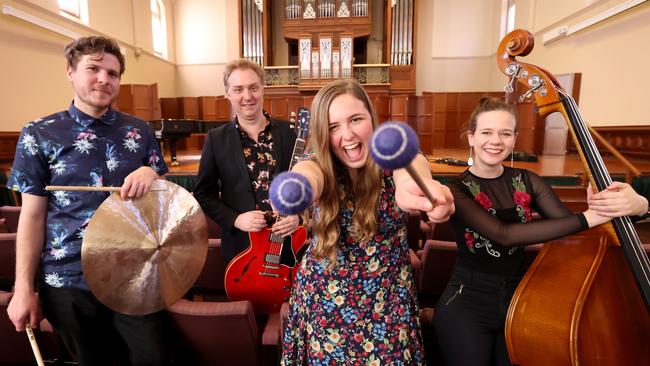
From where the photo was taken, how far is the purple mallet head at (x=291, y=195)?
583 mm

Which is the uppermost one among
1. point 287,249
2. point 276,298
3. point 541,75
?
point 541,75

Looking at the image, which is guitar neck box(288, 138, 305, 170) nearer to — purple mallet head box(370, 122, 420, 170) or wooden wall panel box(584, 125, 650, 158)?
purple mallet head box(370, 122, 420, 170)

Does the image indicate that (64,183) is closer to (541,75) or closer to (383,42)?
(541,75)

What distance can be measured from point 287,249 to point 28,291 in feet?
3.23

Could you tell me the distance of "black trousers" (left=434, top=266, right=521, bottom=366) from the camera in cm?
118

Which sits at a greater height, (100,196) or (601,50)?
(601,50)

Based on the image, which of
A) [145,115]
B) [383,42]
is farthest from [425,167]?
[383,42]

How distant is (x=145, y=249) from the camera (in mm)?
1259

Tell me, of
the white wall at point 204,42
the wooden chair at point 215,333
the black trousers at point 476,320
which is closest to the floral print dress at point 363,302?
the black trousers at point 476,320

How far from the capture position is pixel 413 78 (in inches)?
413

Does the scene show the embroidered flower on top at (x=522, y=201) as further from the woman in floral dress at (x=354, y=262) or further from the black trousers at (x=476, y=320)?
the woman in floral dress at (x=354, y=262)

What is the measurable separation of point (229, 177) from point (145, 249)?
612 millimetres

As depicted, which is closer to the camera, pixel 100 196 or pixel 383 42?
pixel 100 196

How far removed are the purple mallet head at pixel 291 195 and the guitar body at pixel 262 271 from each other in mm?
1106
